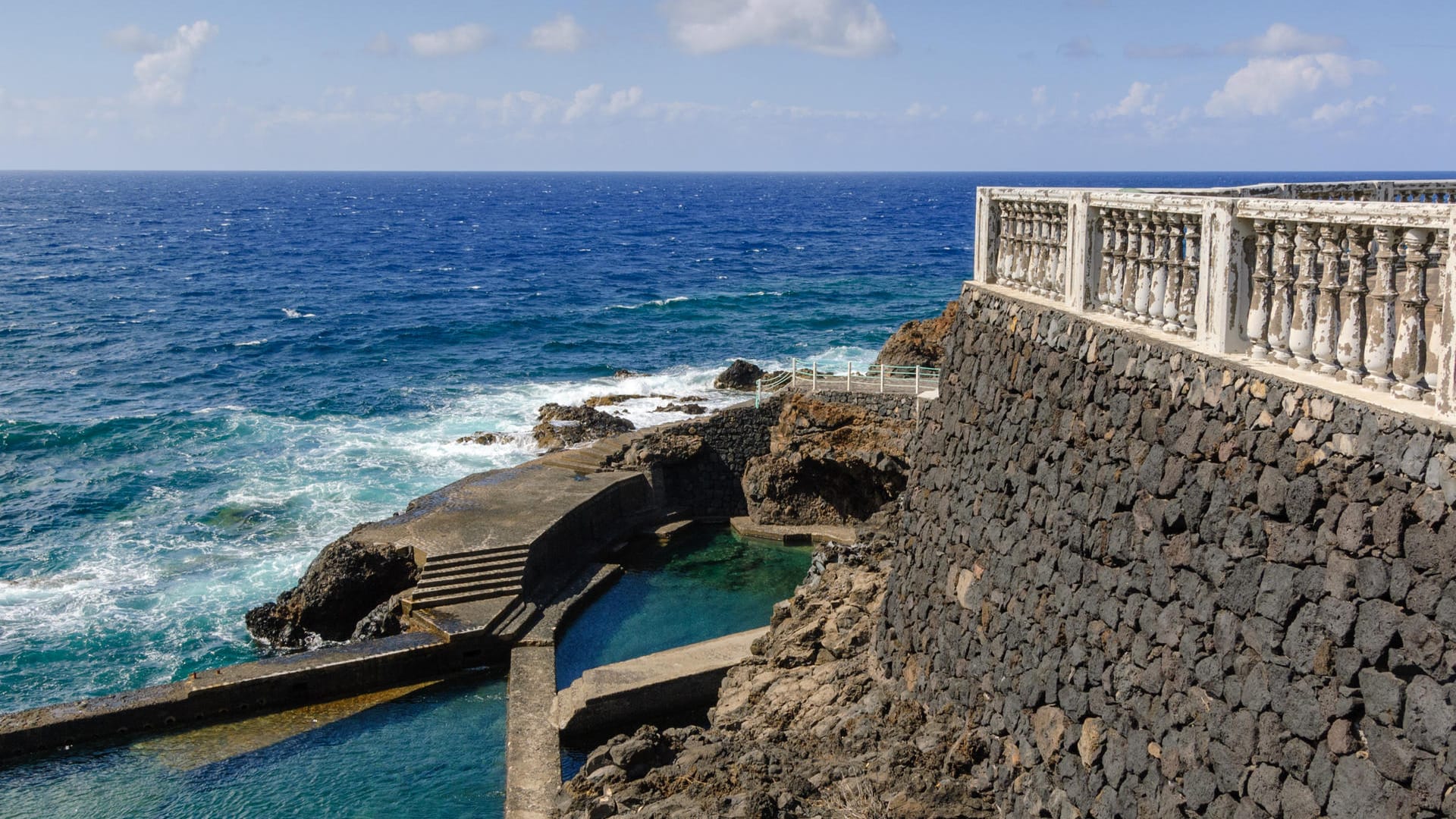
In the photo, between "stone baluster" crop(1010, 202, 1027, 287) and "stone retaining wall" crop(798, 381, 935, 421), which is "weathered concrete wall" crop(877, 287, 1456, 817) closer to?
"stone baluster" crop(1010, 202, 1027, 287)

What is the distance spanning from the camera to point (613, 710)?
17.4 m

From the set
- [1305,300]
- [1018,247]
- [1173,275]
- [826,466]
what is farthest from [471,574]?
[1305,300]

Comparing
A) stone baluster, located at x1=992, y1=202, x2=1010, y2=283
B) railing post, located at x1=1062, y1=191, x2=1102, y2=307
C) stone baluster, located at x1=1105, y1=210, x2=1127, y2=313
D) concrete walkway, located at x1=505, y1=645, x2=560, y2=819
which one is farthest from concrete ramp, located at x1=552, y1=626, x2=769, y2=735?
stone baluster, located at x1=1105, y1=210, x2=1127, y2=313

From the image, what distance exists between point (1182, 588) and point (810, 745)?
16.7 feet

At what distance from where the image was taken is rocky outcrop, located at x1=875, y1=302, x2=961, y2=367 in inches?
1299

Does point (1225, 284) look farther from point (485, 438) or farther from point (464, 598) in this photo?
point (485, 438)

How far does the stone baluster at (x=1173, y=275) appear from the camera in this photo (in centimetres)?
794

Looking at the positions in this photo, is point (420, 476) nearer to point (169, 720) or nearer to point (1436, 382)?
point (169, 720)

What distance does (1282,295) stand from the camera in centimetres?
682

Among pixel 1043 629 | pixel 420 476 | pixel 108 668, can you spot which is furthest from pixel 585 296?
pixel 1043 629

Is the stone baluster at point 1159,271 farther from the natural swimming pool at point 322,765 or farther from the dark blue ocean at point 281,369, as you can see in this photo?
the dark blue ocean at point 281,369

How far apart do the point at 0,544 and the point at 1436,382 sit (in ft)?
104

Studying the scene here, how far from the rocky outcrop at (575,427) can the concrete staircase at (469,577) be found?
9.80 m

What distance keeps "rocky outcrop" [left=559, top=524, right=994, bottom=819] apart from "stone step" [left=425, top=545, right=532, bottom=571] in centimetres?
820
